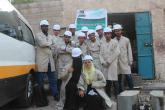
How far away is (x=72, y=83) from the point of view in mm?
9930

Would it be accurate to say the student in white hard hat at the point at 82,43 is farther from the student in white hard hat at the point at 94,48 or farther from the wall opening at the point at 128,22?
the wall opening at the point at 128,22

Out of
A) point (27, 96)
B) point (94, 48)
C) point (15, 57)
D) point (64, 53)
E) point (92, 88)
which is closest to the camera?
point (15, 57)

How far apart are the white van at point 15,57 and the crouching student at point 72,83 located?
786mm

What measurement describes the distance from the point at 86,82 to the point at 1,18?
254 centimetres

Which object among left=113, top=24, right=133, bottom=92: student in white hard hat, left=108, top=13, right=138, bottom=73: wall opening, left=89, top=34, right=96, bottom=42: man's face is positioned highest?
left=108, top=13, right=138, bottom=73: wall opening

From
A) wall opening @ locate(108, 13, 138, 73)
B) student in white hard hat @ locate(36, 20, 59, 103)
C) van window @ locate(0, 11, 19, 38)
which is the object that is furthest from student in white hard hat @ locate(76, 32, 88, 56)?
wall opening @ locate(108, 13, 138, 73)

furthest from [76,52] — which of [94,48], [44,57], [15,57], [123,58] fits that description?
[123,58]

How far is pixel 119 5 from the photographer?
48.0 ft

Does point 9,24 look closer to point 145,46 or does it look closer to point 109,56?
point 109,56

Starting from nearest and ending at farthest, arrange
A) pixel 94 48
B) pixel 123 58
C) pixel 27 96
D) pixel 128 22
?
1. pixel 27 96
2. pixel 94 48
3. pixel 123 58
4. pixel 128 22

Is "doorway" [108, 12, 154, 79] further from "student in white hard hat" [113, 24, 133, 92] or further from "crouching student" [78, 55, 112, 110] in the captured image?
→ "crouching student" [78, 55, 112, 110]

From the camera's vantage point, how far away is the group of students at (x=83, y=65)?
9.91 m

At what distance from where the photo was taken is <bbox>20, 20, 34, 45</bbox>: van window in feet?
33.2

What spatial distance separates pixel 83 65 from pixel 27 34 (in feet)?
4.90
